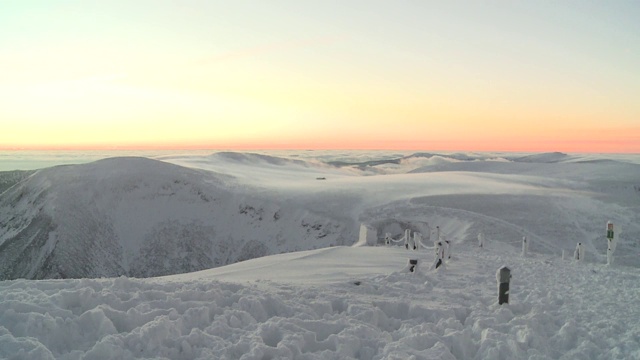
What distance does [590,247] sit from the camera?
39281mm

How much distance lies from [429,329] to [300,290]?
3.05 meters

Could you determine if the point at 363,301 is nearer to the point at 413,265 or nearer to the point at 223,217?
the point at 413,265

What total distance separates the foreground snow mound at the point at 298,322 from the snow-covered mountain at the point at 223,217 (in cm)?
2951

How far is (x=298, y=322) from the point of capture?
8.07 m

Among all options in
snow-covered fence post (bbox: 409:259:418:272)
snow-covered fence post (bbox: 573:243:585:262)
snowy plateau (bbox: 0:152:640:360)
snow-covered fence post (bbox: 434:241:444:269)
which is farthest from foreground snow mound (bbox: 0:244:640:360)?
snow-covered fence post (bbox: 573:243:585:262)

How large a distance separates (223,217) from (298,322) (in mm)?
50497

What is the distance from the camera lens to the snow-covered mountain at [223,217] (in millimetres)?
45031

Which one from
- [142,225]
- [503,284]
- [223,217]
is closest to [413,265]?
[503,284]

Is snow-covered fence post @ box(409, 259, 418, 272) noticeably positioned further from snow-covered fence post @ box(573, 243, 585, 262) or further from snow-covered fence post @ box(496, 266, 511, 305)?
snow-covered fence post @ box(573, 243, 585, 262)

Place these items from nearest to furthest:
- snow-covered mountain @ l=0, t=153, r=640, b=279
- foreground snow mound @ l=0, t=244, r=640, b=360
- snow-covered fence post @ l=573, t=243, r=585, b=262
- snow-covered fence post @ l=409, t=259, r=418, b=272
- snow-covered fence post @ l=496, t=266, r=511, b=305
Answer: foreground snow mound @ l=0, t=244, r=640, b=360 → snow-covered fence post @ l=496, t=266, r=511, b=305 → snow-covered fence post @ l=409, t=259, r=418, b=272 → snow-covered fence post @ l=573, t=243, r=585, b=262 → snow-covered mountain @ l=0, t=153, r=640, b=279

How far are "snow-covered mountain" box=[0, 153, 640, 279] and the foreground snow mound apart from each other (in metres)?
29.5

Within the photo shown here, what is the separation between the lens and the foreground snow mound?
6.66 m

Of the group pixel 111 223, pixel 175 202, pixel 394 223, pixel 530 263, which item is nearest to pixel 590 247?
pixel 394 223

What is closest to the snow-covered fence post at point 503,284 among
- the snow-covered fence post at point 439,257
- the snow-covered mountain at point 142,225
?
the snow-covered fence post at point 439,257
